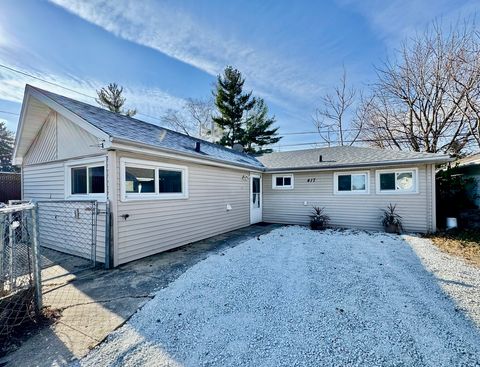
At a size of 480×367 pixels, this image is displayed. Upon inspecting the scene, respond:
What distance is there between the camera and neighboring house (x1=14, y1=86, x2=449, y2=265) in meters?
5.09

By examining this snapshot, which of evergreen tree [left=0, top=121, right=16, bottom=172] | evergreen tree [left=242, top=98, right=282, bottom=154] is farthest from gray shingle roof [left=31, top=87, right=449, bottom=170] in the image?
evergreen tree [left=0, top=121, right=16, bottom=172]

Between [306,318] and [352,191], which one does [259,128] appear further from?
[306,318]

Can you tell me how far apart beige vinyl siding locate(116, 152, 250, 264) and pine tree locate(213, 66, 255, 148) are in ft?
44.7

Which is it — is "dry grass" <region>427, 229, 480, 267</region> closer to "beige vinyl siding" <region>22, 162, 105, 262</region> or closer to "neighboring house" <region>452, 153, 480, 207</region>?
"neighboring house" <region>452, 153, 480, 207</region>

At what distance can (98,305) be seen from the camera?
3.28 meters

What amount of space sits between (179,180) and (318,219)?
594 cm

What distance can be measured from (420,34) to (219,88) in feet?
50.5

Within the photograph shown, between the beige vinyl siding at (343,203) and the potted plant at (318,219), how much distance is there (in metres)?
0.18

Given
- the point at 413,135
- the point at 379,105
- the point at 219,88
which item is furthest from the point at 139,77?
the point at 413,135

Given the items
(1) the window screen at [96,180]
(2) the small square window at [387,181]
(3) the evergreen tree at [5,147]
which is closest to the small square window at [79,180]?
(1) the window screen at [96,180]

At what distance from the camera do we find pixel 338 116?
64.3ft

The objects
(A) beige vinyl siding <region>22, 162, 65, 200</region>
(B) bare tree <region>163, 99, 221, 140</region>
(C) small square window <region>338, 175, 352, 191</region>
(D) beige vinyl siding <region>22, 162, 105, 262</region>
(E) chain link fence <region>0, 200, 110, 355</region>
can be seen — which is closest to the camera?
(E) chain link fence <region>0, 200, 110, 355</region>

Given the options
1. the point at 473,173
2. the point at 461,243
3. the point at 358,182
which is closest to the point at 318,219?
the point at 358,182

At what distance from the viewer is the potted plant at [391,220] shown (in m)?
8.24
